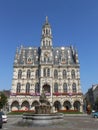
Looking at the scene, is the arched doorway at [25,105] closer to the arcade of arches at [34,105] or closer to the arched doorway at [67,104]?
the arcade of arches at [34,105]

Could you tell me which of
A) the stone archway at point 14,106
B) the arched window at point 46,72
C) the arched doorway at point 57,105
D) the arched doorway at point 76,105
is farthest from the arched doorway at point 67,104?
the stone archway at point 14,106

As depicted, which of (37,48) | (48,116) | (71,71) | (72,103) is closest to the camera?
(48,116)

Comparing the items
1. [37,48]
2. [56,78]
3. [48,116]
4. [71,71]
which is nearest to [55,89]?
[56,78]

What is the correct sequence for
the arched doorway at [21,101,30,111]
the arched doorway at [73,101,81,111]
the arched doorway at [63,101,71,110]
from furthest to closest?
the arched doorway at [63,101,71,110] → the arched doorway at [73,101,81,111] → the arched doorway at [21,101,30,111]

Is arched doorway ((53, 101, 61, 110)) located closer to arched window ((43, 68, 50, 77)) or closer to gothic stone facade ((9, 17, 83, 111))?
gothic stone facade ((9, 17, 83, 111))

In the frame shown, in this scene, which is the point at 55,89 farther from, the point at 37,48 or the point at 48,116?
the point at 48,116

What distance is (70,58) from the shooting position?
262ft

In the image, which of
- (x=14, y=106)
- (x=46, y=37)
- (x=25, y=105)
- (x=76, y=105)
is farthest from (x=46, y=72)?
(x=14, y=106)

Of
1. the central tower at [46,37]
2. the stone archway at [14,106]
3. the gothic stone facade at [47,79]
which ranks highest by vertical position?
the central tower at [46,37]

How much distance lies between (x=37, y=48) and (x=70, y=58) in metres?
15.0

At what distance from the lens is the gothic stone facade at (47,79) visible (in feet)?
233

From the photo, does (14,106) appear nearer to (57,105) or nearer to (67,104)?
(57,105)

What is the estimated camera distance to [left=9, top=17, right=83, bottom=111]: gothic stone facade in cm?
7094

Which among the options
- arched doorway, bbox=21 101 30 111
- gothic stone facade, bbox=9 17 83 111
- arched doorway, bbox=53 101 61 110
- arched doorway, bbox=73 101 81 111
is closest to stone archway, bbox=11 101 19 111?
gothic stone facade, bbox=9 17 83 111
